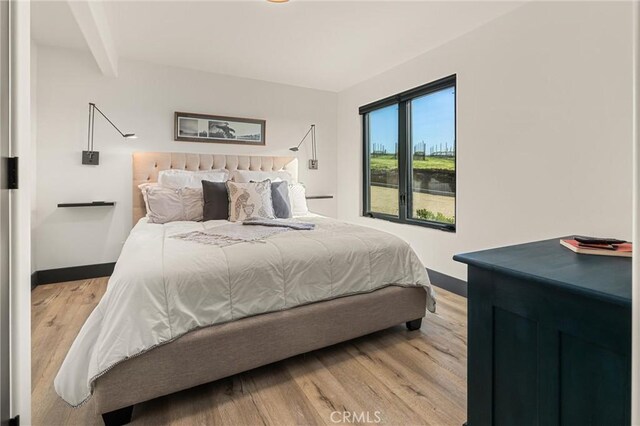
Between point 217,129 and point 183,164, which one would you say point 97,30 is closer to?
point 183,164

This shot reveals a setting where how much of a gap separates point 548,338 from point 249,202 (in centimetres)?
257

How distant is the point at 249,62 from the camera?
3.76 meters

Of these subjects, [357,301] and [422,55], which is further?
[422,55]

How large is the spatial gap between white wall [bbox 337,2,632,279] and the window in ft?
0.63

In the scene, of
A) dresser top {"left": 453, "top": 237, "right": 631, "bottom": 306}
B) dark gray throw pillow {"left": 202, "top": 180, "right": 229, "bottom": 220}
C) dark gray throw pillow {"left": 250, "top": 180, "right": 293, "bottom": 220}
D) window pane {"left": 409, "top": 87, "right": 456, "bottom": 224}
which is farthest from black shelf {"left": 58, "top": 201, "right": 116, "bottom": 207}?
dresser top {"left": 453, "top": 237, "right": 631, "bottom": 306}

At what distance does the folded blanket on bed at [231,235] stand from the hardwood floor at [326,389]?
79 cm

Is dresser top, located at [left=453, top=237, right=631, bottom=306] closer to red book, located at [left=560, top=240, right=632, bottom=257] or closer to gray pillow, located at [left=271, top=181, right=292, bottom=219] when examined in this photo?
red book, located at [left=560, top=240, right=632, bottom=257]

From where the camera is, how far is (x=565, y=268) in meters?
1.07

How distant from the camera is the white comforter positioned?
55.8 inches

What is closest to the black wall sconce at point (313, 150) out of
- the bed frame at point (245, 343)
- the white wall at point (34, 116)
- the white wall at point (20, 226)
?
the bed frame at point (245, 343)

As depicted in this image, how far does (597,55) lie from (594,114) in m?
0.38

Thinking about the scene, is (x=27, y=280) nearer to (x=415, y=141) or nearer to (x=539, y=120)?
(x=539, y=120)

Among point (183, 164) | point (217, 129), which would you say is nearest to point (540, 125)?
point (217, 129)

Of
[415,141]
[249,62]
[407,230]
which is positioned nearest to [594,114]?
[415,141]
